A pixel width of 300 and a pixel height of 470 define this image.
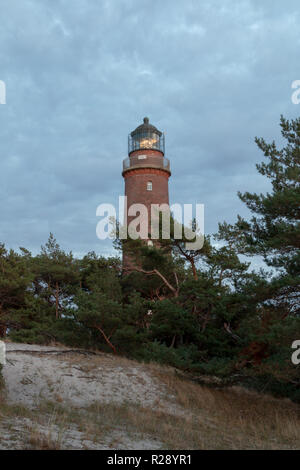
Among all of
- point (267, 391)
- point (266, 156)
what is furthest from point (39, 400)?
Answer: point (266, 156)

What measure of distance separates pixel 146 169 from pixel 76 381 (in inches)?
859

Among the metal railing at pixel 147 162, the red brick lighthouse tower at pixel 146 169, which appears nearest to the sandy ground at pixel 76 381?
the red brick lighthouse tower at pixel 146 169

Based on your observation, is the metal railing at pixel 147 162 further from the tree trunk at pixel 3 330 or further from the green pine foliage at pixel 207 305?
the tree trunk at pixel 3 330

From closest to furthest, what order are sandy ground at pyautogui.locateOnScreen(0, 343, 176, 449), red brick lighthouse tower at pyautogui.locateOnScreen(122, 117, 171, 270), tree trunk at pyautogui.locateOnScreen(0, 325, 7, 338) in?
sandy ground at pyautogui.locateOnScreen(0, 343, 176, 449) < tree trunk at pyautogui.locateOnScreen(0, 325, 7, 338) < red brick lighthouse tower at pyautogui.locateOnScreen(122, 117, 171, 270)

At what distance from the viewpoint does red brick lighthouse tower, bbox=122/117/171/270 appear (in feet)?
108

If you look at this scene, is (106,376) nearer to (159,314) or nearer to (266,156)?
(159,314)

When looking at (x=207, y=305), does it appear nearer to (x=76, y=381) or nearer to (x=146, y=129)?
(x=76, y=381)

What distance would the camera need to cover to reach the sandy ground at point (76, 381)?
12392 mm

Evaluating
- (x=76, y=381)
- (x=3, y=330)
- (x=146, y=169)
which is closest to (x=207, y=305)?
(x=76, y=381)

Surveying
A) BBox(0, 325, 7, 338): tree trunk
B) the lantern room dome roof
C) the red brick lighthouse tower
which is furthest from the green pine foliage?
the lantern room dome roof

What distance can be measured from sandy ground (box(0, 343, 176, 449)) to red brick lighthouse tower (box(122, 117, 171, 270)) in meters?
17.0

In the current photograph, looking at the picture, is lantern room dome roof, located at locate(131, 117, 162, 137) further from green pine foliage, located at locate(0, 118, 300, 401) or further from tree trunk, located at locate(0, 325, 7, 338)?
tree trunk, located at locate(0, 325, 7, 338)

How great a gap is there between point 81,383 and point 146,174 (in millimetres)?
21726
